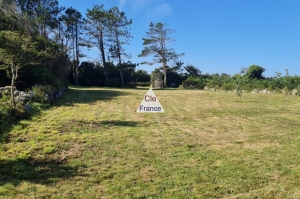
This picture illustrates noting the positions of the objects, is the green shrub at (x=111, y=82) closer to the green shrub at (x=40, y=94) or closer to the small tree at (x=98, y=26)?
the small tree at (x=98, y=26)

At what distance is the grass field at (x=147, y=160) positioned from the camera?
10.6ft

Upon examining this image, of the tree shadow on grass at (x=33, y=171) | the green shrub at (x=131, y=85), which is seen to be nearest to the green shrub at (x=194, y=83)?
the green shrub at (x=131, y=85)

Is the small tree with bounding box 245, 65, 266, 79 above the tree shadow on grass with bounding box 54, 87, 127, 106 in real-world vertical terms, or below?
above

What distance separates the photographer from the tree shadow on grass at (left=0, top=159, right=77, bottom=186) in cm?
344

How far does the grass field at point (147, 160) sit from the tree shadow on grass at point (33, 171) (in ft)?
0.05

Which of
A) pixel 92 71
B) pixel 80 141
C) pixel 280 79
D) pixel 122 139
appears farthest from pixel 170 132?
pixel 92 71

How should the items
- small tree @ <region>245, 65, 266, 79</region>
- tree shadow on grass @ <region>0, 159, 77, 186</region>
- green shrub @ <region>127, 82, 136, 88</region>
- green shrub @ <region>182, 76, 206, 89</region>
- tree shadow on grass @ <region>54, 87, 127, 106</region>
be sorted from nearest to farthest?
tree shadow on grass @ <region>0, 159, 77, 186</region> → tree shadow on grass @ <region>54, 87, 127, 106</region> → green shrub @ <region>182, 76, 206, 89</region> → green shrub @ <region>127, 82, 136, 88</region> → small tree @ <region>245, 65, 266, 79</region>

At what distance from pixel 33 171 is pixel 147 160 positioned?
6.36 feet

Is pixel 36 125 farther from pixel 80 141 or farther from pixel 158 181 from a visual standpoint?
pixel 158 181

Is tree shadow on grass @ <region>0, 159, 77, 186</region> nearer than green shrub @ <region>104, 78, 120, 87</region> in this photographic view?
Yes

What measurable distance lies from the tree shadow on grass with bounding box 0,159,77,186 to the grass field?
14 mm

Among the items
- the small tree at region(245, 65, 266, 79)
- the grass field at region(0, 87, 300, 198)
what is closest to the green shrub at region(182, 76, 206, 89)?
the small tree at region(245, 65, 266, 79)

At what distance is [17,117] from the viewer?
725 cm

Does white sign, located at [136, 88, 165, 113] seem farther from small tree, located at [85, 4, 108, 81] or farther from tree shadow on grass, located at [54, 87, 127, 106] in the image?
small tree, located at [85, 4, 108, 81]
